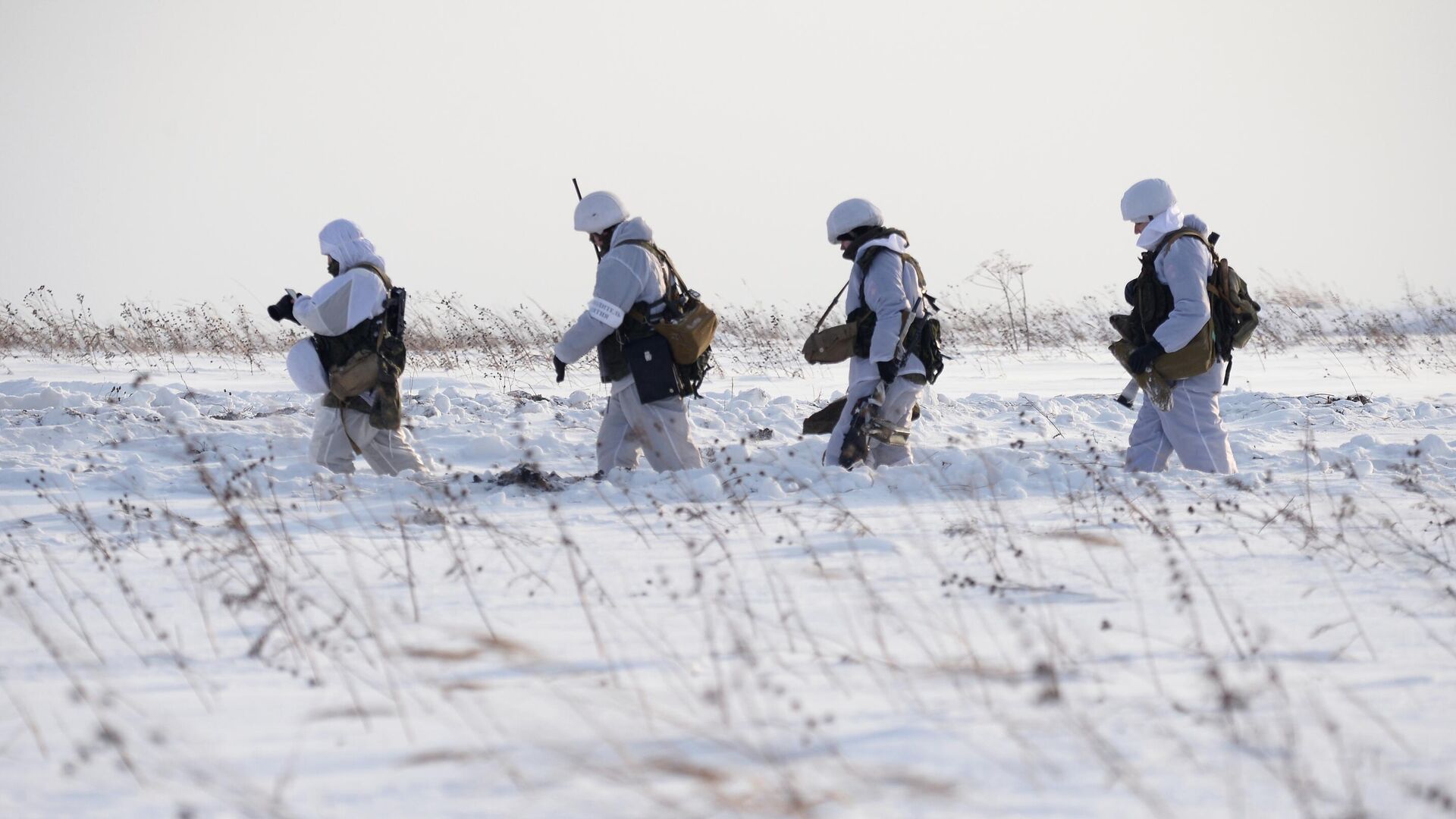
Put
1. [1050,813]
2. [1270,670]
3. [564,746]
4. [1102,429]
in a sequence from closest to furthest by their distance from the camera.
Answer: [1050,813]
[564,746]
[1270,670]
[1102,429]

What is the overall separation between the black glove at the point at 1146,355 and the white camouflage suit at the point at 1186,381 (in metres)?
0.05

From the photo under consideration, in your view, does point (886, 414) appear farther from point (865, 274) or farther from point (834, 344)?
point (865, 274)

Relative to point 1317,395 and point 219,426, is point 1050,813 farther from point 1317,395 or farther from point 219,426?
point 1317,395

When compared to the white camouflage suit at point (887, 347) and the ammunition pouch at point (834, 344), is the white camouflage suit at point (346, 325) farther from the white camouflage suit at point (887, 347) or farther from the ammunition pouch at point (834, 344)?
the white camouflage suit at point (887, 347)

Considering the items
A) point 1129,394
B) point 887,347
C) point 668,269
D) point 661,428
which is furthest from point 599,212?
point 1129,394

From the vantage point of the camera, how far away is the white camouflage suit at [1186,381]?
6.47 metres

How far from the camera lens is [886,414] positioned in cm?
704

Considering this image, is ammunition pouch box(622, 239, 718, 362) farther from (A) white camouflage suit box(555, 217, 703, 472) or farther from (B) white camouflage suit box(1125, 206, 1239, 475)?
(B) white camouflage suit box(1125, 206, 1239, 475)

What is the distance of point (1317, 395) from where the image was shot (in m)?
11.2

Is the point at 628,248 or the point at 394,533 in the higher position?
the point at 628,248

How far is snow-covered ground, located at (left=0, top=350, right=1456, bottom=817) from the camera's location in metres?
2.33

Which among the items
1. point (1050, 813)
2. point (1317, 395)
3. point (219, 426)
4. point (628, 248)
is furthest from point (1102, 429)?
point (1050, 813)

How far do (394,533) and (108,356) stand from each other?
10742 mm

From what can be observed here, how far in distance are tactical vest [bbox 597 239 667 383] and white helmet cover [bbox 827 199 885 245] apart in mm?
1156
